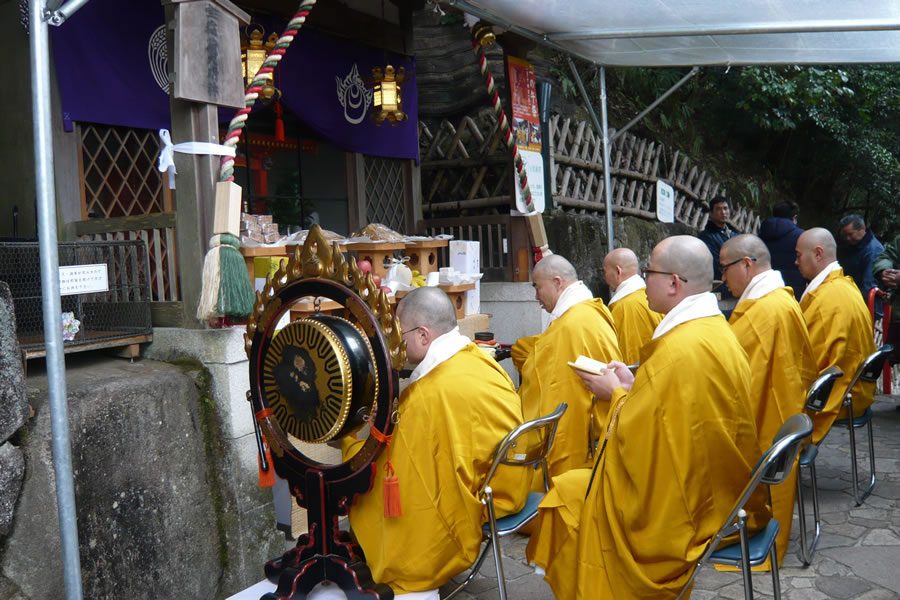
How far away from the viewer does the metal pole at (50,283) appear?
2.88m

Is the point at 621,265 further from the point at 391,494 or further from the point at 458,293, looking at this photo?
the point at 391,494

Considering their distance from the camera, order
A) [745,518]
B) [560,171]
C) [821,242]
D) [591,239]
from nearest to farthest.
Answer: [745,518], [821,242], [560,171], [591,239]

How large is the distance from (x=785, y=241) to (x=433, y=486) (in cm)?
633

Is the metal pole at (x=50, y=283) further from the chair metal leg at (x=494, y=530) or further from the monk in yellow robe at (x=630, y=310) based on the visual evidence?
the monk in yellow robe at (x=630, y=310)

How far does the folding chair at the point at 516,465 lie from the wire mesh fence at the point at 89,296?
8.10ft

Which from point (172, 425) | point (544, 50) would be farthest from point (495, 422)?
point (544, 50)

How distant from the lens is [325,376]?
288 centimetres

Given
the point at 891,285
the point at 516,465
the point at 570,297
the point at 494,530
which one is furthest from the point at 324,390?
the point at 891,285

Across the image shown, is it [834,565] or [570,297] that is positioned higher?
[570,297]

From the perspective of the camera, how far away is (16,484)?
3.57 metres

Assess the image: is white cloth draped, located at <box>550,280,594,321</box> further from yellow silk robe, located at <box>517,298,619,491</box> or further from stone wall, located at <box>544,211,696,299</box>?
stone wall, located at <box>544,211,696,299</box>

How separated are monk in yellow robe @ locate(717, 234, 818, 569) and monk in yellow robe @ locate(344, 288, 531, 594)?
5.92ft

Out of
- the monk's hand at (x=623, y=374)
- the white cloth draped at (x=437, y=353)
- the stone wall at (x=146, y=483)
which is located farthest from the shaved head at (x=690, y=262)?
the stone wall at (x=146, y=483)

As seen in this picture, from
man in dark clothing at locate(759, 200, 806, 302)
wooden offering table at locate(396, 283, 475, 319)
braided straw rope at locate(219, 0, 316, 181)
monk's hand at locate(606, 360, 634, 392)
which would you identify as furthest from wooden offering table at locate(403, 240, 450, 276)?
man in dark clothing at locate(759, 200, 806, 302)
